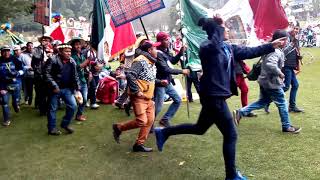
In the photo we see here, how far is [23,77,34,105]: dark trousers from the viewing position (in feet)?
35.5

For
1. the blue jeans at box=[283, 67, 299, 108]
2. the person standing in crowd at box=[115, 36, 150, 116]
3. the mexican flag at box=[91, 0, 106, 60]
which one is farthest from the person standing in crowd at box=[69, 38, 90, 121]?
the blue jeans at box=[283, 67, 299, 108]

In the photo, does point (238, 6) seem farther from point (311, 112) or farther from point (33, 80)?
point (33, 80)

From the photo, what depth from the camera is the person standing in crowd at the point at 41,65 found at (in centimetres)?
944

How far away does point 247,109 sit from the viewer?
6.97m

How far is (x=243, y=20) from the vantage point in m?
7.69

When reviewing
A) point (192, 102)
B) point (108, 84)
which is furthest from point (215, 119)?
point (108, 84)

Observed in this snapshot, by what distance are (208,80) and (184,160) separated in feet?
4.80

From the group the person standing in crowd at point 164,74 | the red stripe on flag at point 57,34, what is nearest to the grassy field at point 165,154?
the person standing in crowd at point 164,74

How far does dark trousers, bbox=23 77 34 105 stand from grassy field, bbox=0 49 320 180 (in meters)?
2.69

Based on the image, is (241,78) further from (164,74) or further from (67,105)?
(67,105)

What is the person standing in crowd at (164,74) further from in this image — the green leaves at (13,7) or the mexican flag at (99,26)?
the green leaves at (13,7)

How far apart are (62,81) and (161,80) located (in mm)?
1805

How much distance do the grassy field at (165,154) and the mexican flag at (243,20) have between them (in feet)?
4.85

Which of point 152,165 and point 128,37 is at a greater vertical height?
point 128,37
